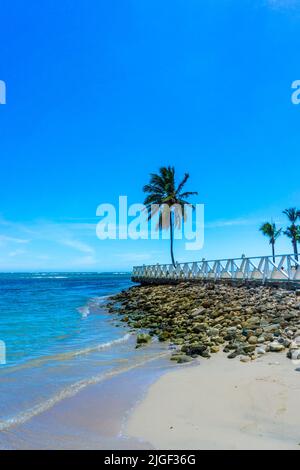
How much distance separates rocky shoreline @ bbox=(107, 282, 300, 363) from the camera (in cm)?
956

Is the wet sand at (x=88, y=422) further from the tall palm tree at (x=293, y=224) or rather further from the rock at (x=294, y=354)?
the tall palm tree at (x=293, y=224)

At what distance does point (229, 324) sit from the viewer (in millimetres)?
12562

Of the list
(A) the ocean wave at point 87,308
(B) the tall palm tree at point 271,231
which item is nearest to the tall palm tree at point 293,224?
(B) the tall palm tree at point 271,231

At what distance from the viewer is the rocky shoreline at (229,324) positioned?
9.56 m

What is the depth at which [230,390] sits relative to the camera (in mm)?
6820

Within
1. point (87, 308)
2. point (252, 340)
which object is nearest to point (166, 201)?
point (87, 308)

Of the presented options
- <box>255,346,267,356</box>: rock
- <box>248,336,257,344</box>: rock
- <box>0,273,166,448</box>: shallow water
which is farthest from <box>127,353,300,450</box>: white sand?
<box>248,336,257,344</box>: rock

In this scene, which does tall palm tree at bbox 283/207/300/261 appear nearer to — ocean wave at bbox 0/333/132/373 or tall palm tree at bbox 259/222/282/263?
tall palm tree at bbox 259/222/282/263

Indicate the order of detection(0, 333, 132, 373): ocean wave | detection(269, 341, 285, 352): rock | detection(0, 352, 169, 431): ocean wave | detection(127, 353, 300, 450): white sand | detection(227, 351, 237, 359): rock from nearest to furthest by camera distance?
detection(127, 353, 300, 450): white sand, detection(0, 352, 169, 431): ocean wave, detection(269, 341, 285, 352): rock, detection(227, 351, 237, 359): rock, detection(0, 333, 132, 373): ocean wave

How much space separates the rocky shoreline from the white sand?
3.67ft

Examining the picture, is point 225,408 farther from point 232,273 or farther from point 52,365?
point 232,273
